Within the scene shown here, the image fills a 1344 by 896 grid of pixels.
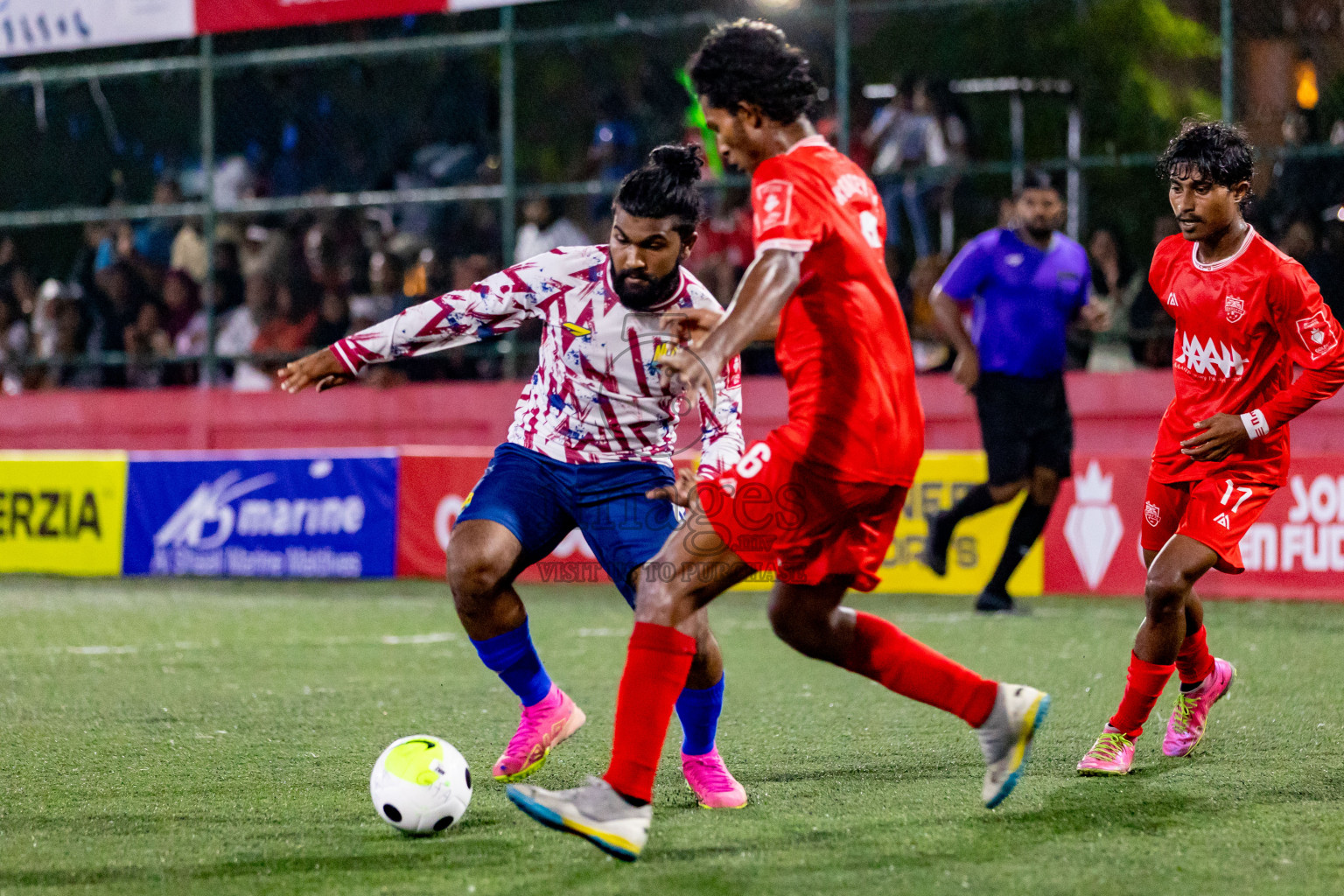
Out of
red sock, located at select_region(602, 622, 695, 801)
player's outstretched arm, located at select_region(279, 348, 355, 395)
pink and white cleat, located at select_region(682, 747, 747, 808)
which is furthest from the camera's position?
pink and white cleat, located at select_region(682, 747, 747, 808)

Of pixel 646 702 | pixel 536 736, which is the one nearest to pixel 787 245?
pixel 646 702

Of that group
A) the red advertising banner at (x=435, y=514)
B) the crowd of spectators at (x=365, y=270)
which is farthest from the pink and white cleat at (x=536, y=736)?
the crowd of spectators at (x=365, y=270)

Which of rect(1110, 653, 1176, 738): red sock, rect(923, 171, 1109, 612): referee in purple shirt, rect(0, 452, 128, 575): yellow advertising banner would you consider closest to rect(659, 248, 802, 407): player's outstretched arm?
rect(1110, 653, 1176, 738): red sock

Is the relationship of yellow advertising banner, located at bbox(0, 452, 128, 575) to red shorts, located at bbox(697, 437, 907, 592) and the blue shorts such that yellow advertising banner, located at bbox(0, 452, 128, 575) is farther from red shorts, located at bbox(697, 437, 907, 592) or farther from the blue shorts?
red shorts, located at bbox(697, 437, 907, 592)

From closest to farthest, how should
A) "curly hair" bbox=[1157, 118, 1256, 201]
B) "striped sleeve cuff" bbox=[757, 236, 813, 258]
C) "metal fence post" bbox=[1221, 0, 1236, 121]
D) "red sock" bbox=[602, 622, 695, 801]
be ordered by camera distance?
"striped sleeve cuff" bbox=[757, 236, 813, 258] → "red sock" bbox=[602, 622, 695, 801] → "curly hair" bbox=[1157, 118, 1256, 201] → "metal fence post" bbox=[1221, 0, 1236, 121]

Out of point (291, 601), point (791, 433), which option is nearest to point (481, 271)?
point (291, 601)

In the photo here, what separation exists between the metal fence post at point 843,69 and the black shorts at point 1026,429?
194 inches

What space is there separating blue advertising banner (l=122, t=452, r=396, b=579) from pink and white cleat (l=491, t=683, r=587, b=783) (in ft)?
24.9

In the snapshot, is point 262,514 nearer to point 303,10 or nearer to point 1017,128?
point 303,10

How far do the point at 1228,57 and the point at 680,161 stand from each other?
9615 mm

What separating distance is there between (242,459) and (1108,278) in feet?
22.6

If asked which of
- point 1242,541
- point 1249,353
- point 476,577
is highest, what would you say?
point 1249,353

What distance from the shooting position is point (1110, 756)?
16.6 feet

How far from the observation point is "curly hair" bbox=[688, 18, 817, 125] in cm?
397
